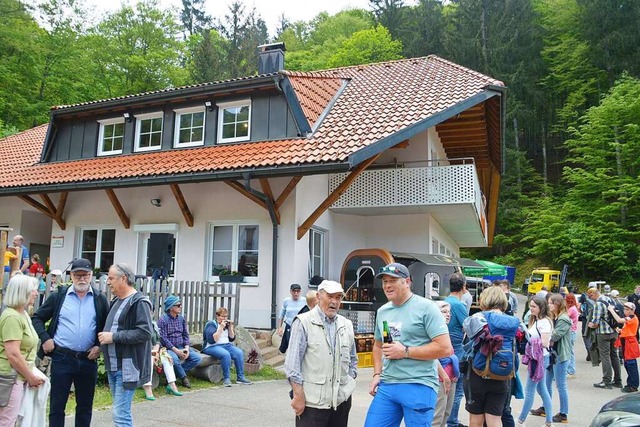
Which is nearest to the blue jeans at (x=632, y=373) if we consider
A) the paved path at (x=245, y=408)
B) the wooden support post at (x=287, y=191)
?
the paved path at (x=245, y=408)

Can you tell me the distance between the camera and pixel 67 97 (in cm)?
3231

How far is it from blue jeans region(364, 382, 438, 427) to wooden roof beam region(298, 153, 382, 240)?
9018 mm

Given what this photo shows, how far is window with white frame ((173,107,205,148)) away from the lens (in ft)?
52.5

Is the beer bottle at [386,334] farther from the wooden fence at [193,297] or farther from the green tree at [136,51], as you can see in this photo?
the green tree at [136,51]

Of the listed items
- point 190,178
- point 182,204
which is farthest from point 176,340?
point 182,204

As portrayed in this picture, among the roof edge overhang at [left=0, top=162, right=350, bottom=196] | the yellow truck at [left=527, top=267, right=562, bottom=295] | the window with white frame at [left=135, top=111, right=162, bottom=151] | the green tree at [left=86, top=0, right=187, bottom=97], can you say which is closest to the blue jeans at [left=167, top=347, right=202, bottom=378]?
the roof edge overhang at [left=0, top=162, right=350, bottom=196]

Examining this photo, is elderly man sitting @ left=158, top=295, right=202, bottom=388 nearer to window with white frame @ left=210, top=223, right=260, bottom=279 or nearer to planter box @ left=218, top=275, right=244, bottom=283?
planter box @ left=218, top=275, right=244, bottom=283

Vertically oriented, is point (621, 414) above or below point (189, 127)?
below

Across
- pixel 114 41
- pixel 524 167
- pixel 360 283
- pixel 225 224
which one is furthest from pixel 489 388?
pixel 524 167

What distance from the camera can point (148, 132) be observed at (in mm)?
16734

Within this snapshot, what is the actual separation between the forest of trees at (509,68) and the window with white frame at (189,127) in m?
15.2

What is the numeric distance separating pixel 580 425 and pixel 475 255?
121 ft

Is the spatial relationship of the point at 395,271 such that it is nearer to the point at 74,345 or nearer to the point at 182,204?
the point at 74,345

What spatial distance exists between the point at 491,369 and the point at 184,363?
5573mm
